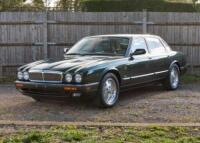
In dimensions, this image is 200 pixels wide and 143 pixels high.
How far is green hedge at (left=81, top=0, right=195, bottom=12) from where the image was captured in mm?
17953

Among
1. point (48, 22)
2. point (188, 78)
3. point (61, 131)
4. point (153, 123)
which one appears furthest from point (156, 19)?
point (61, 131)

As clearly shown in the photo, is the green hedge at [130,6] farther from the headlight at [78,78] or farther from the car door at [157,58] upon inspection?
the headlight at [78,78]

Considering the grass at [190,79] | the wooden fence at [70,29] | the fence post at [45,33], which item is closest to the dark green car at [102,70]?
the grass at [190,79]

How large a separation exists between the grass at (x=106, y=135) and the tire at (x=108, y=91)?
1.79 metres

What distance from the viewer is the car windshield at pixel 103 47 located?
1082cm

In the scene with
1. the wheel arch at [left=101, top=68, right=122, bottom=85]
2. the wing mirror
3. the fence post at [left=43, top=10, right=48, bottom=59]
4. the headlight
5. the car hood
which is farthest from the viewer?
the fence post at [left=43, top=10, right=48, bottom=59]

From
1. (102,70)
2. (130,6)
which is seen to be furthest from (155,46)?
(130,6)

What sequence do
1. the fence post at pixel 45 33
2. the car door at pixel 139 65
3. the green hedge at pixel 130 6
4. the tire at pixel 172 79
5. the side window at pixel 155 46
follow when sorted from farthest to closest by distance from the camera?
the green hedge at pixel 130 6 → the fence post at pixel 45 33 → the tire at pixel 172 79 → the side window at pixel 155 46 → the car door at pixel 139 65

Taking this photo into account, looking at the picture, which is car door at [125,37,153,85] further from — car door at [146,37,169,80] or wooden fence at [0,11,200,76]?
wooden fence at [0,11,200,76]

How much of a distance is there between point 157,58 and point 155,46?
1.49 ft

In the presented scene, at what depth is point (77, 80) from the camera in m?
9.30

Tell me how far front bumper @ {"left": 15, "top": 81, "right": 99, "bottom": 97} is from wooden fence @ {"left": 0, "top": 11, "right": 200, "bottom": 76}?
5673 mm

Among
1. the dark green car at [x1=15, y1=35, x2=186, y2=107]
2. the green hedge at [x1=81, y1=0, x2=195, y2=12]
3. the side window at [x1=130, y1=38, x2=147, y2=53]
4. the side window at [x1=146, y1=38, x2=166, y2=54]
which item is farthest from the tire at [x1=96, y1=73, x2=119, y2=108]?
the green hedge at [x1=81, y1=0, x2=195, y2=12]

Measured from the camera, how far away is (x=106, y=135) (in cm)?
739
